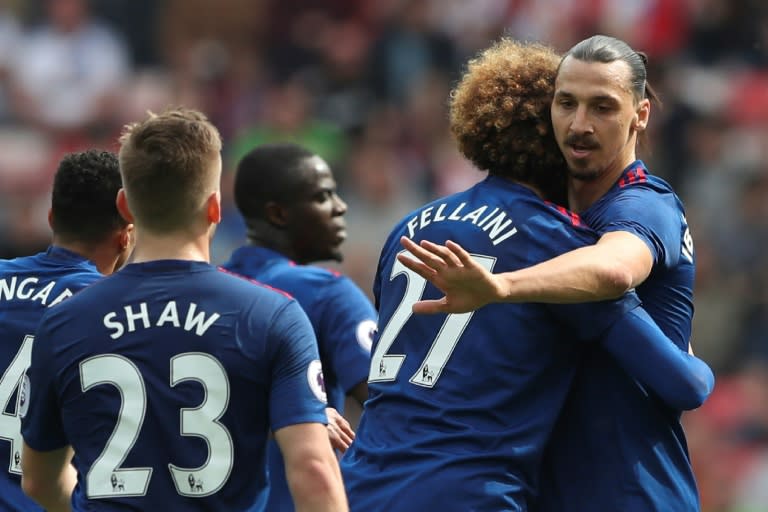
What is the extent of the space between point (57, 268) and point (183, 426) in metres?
1.08

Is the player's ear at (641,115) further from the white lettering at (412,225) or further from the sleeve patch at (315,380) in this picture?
the sleeve patch at (315,380)

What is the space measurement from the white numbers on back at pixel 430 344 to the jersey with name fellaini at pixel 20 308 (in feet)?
3.25

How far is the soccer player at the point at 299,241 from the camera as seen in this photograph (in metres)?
5.13

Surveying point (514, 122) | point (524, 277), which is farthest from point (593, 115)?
point (524, 277)

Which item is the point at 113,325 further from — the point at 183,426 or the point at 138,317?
the point at 183,426

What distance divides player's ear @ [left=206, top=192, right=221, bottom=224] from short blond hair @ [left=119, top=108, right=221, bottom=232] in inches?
0.8

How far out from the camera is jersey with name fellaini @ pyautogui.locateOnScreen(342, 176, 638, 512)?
12.0ft

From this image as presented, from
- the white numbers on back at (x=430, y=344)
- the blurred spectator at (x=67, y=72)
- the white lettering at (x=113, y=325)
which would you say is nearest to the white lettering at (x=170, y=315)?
the white lettering at (x=113, y=325)

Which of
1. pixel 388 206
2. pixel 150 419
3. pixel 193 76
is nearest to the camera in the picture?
pixel 150 419

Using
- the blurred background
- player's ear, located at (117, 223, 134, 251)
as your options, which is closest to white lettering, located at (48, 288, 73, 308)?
player's ear, located at (117, 223, 134, 251)

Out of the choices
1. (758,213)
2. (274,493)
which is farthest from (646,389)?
(758,213)

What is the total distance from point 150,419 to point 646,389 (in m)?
1.46

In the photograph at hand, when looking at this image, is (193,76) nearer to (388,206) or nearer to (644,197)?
(388,206)

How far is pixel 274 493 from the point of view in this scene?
5.06 meters
